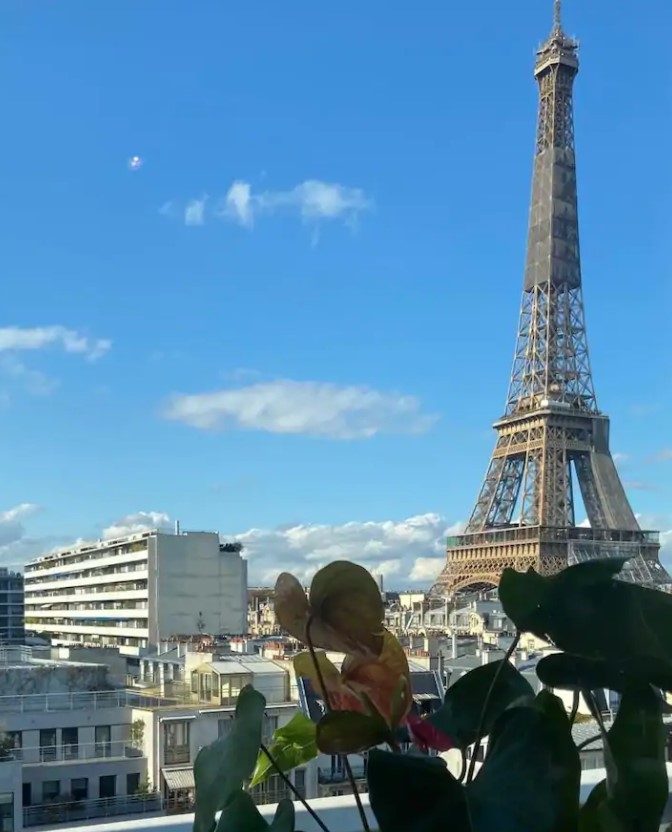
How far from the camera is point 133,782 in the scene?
5977 mm

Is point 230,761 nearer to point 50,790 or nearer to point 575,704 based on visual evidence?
point 575,704

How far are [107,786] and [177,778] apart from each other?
0.49m

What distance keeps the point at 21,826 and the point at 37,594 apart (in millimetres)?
25870

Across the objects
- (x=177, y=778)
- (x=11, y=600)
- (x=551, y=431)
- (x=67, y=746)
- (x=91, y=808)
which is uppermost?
(x=551, y=431)

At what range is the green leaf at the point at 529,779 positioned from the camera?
34cm

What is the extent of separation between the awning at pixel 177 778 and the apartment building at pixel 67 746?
138 millimetres

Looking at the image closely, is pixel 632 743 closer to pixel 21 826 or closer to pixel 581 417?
pixel 21 826

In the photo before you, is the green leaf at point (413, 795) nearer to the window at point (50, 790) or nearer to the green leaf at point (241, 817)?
the green leaf at point (241, 817)

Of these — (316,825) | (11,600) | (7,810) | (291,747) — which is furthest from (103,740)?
(11,600)

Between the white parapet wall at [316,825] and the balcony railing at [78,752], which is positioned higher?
the white parapet wall at [316,825]

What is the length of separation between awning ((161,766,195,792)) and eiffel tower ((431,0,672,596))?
8966 mm

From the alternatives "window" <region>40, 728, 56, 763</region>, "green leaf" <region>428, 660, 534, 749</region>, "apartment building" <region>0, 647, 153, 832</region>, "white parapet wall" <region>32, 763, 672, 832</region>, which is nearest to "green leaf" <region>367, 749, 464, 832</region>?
"green leaf" <region>428, 660, 534, 749</region>

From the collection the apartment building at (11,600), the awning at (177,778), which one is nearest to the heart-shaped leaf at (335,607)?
the awning at (177,778)

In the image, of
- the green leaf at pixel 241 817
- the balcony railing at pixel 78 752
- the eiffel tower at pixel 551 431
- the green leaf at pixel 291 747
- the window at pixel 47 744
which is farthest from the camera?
the eiffel tower at pixel 551 431
